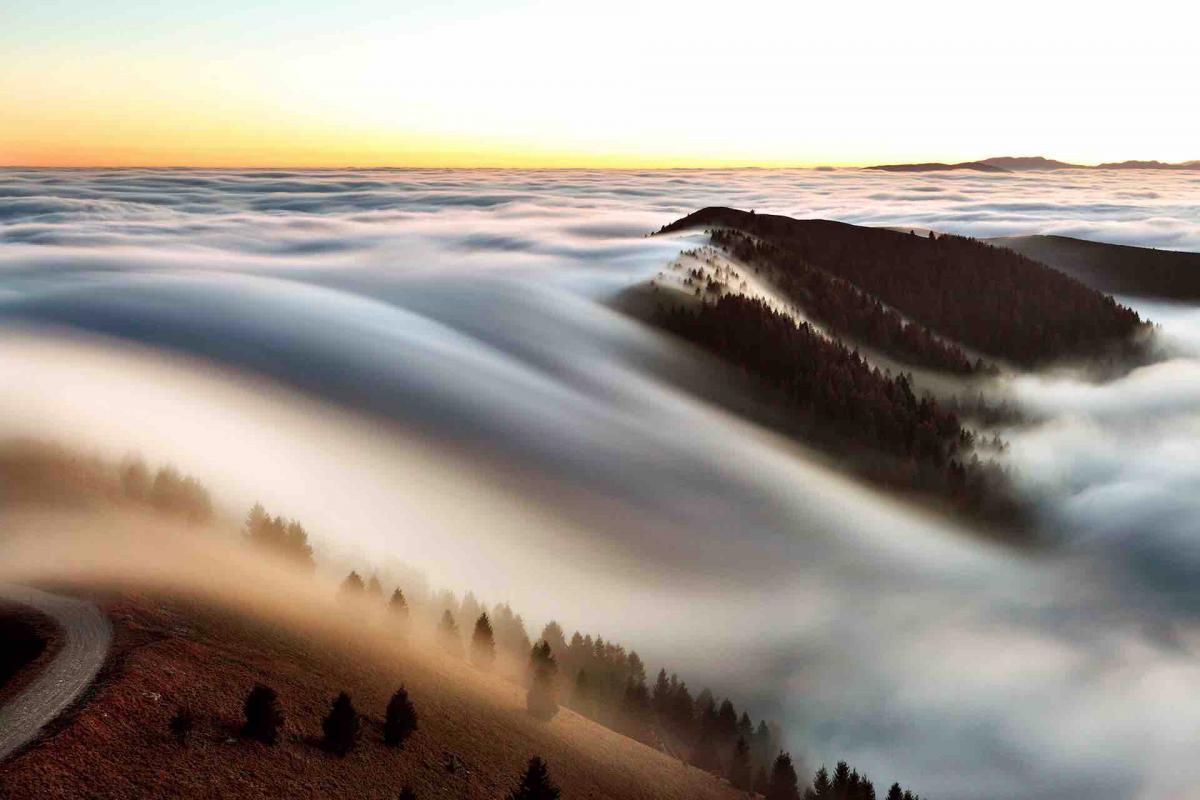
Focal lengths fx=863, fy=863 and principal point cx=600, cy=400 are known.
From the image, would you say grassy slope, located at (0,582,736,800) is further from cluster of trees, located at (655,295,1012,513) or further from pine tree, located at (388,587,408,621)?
cluster of trees, located at (655,295,1012,513)

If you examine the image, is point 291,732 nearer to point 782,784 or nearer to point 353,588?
point 353,588

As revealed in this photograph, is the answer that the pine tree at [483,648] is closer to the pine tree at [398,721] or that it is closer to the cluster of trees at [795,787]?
the pine tree at [398,721]

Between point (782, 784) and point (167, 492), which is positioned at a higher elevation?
point (167, 492)

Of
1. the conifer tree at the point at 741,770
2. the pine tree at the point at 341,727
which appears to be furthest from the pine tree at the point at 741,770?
the pine tree at the point at 341,727

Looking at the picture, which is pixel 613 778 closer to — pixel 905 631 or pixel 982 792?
pixel 982 792

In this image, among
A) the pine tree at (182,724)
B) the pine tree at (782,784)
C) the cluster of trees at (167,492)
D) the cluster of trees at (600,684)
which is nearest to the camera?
the pine tree at (182,724)

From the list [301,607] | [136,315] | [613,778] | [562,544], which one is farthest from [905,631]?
[136,315]

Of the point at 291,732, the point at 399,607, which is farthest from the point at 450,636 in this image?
the point at 291,732
